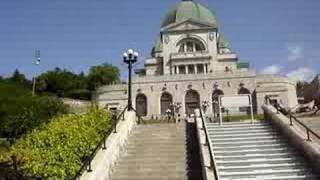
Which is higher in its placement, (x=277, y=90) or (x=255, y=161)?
(x=277, y=90)

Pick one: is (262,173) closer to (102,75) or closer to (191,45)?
(191,45)

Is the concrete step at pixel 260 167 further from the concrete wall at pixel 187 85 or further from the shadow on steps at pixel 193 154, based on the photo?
the concrete wall at pixel 187 85

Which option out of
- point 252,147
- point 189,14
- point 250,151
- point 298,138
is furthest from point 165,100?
point 298,138

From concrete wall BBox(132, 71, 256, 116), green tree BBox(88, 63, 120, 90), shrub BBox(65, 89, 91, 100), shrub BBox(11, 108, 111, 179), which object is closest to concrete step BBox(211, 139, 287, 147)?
shrub BBox(11, 108, 111, 179)

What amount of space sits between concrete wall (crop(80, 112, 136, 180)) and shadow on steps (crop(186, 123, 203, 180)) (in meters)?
2.24

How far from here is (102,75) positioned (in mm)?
79375

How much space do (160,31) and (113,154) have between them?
187 ft

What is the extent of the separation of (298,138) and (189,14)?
5862 centimetres

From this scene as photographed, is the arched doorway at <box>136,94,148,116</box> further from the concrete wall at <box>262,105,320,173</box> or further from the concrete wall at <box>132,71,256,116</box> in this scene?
the concrete wall at <box>262,105,320,173</box>

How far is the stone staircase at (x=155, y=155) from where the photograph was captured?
557 inches

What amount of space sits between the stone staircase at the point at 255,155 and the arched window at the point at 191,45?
5238 cm

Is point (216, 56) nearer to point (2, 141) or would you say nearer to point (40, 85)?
point (40, 85)

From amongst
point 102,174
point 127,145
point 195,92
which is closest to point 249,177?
point 102,174

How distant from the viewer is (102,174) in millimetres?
13617
